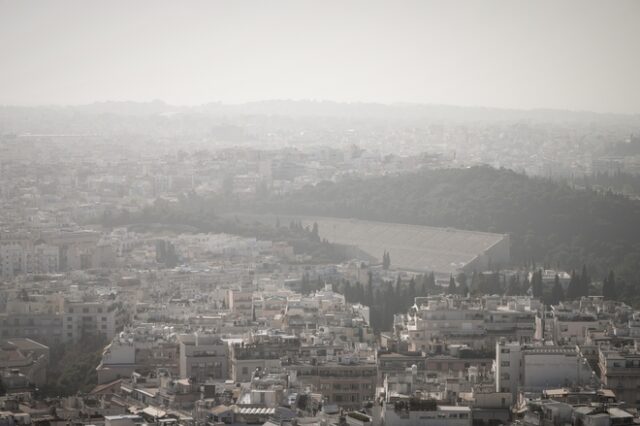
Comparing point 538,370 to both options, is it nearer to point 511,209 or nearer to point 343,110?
point 511,209

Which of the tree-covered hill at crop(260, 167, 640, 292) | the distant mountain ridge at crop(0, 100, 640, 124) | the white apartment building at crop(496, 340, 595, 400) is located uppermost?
the white apartment building at crop(496, 340, 595, 400)

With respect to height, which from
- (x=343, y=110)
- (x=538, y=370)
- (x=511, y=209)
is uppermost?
(x=538, y=370)

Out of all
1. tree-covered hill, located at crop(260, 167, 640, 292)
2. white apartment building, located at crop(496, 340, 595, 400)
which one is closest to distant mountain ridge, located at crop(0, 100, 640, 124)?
tree-covered hill, located at crop(260, 167, 640, 292)

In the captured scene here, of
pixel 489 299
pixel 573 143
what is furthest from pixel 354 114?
pixel 489 299

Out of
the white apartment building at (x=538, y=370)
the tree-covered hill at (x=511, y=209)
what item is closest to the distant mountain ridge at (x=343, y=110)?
the tree-covered hill at (x=511, y=209)

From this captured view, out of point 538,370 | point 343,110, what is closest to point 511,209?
point 538,370

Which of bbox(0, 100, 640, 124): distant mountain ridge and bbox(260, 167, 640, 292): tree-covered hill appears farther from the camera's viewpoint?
bbox(0, 100, 640, 124): distant mountain ridge

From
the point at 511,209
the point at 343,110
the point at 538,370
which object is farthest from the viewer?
the point at 343,110

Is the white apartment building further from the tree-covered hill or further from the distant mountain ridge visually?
the distant mountain ridge

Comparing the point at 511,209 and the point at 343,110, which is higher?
the point at 511,209

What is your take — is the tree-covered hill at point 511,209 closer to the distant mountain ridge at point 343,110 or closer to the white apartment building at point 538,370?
the white apartment building at point 538,370
